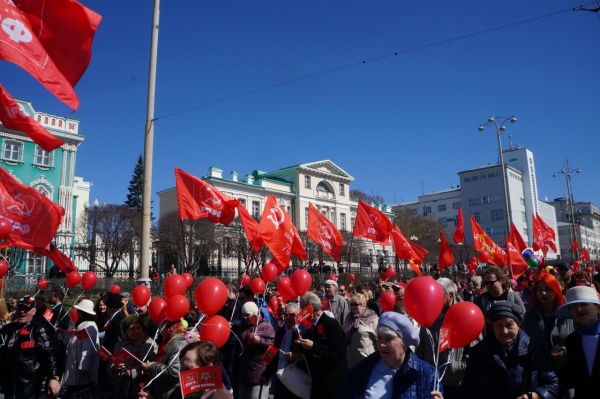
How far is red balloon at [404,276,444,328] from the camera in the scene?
3.92 metres

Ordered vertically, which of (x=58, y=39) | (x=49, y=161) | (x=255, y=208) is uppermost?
(x=49, y=161)

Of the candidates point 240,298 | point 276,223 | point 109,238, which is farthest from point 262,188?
point 240,298

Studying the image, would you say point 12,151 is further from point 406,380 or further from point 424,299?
point 406,380

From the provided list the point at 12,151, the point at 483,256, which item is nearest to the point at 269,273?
the point at 483,256

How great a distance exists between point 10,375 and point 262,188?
50009 mm

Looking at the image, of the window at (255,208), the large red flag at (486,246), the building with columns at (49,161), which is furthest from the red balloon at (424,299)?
the window at (255,208)

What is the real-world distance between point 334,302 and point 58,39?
221 inches

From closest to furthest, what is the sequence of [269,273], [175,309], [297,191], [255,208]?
[175,309] → [269,273] → [255,208] → [297,191]

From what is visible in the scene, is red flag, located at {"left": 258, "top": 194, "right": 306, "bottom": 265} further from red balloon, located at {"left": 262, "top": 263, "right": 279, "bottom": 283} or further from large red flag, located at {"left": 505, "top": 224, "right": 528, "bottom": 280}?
large red flag, located at {"left": 505, "top": 224, "right": 528, "bottom": 280}

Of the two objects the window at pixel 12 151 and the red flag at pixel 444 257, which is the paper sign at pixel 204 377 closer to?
the red flag at pixel 444 257

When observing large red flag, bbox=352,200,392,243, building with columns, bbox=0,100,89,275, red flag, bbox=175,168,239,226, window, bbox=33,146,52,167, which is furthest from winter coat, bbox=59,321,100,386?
window, bbox=33,146,52,167

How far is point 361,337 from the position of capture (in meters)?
5.42

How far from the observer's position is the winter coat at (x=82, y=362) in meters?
5.68

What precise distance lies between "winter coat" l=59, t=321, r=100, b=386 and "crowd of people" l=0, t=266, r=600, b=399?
0.01 m
